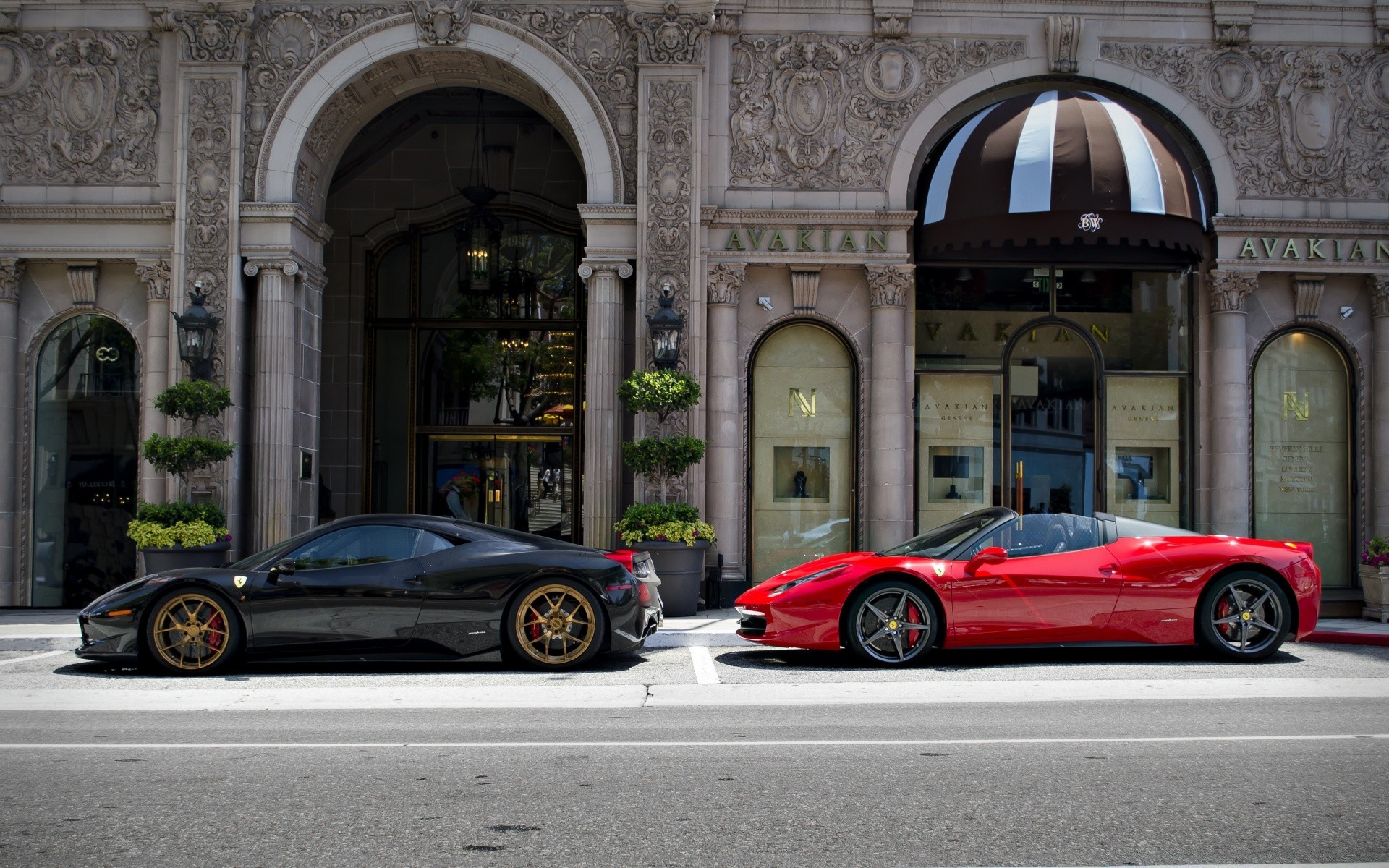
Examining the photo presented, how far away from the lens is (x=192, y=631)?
9.88 metres

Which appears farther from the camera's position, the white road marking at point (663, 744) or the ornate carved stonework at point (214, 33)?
the ornate carved stonework at point (214, 33)

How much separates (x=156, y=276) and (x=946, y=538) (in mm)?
11313

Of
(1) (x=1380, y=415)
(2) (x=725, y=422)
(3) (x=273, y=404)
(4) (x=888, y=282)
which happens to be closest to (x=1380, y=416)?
(1) (x=1380, y=415)

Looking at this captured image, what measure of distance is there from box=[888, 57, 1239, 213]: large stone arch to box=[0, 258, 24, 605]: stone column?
1180 cm

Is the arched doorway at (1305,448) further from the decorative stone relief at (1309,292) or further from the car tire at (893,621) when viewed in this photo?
the car tire at (893,621)

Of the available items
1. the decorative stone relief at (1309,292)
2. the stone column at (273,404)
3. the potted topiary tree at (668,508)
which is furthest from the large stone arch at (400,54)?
the decorative stone relief at (1309,292)

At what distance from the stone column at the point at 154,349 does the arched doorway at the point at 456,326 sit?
382 cm

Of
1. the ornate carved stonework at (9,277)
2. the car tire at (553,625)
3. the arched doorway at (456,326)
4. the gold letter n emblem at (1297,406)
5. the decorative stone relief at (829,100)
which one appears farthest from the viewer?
the arched doorway at (456,326)

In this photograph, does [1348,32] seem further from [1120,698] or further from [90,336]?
[90,336]

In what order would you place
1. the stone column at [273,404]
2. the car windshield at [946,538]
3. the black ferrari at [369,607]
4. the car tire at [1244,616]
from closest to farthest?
the black ferrari at [369,607]
the car tire at [1244,616]
the car windshield at [946,538]
the stone column at [273,404]

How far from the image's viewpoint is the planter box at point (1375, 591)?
15086 mm

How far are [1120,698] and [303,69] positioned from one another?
13.2 meters

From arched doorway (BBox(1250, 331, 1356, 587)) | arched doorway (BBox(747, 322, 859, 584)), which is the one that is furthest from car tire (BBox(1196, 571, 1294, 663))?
arched doorway (BBox(1250, 331, 1356, 587))

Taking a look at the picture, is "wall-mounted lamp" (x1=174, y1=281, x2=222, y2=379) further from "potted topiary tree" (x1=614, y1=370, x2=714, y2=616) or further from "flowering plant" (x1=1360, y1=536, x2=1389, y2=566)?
"flowering plant" (x1=1360, y1=536, x2=1389, y2=566)
